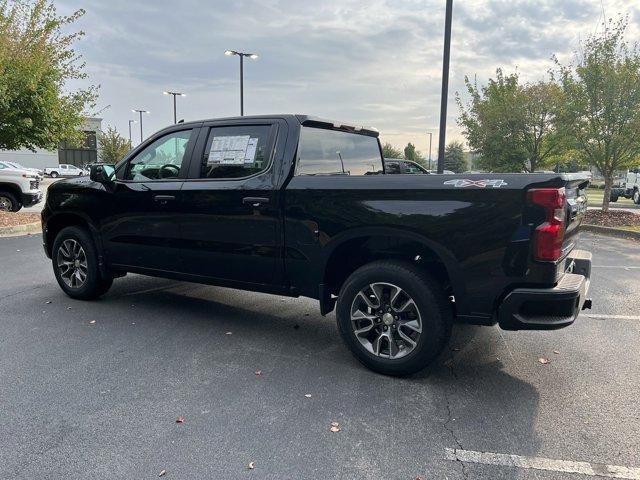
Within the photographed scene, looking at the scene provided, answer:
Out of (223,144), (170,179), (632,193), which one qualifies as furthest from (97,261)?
(632,193)

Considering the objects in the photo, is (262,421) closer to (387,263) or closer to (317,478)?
(317,478)

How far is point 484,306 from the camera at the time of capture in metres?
3.32

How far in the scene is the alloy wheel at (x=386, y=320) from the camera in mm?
3562

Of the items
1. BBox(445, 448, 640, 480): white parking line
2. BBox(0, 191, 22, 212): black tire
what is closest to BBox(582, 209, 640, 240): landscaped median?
BBox(445, 448, 640, 480): white parking line

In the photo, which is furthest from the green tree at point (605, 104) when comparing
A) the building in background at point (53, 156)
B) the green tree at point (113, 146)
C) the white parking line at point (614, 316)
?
the green tree at point (113, 146)

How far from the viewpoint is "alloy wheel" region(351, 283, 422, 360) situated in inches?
140

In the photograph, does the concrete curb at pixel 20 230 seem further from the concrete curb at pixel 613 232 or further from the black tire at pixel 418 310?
the concrete curb at pixel 613 232

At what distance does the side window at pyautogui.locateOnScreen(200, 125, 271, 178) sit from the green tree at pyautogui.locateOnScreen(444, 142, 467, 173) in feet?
158

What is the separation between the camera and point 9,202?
13742 mm

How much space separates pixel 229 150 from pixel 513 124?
1394cm

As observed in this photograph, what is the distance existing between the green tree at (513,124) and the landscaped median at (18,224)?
13511 mm

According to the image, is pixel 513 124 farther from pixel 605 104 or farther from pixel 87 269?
pixel 87 269

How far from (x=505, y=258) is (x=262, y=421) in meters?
1.84

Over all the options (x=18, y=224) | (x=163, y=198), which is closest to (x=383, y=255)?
(x=163, y=198)
